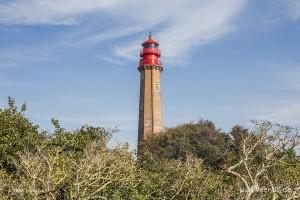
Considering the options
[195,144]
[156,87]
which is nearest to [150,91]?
[156,87]

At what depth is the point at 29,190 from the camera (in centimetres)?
2158

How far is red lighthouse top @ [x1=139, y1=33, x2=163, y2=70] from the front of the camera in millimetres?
69250

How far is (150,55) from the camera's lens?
69.5 meters

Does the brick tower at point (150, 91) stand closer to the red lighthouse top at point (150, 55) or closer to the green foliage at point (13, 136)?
the red lighthouse top at point (150, 55)

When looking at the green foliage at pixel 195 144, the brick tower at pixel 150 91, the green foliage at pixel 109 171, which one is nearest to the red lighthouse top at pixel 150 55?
the brick tower at pixel 150 91

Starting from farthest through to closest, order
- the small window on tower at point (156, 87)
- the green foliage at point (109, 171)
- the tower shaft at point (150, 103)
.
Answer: the small window on tower at point (156, 87)
the tower shaft at point (150, 103)
the green foliage at point (109, 171)

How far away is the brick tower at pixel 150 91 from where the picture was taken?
6806 cm

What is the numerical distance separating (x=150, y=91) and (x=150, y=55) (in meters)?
4.39

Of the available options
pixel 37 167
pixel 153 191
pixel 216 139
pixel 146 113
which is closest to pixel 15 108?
pixel 153 191

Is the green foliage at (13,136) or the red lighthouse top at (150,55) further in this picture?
the red lighthouse top at (150,55)

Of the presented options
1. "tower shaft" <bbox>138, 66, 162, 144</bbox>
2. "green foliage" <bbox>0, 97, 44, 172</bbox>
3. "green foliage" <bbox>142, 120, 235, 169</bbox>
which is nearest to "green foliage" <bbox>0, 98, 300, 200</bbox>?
"green foliage" <bbox>0, 97, 44, 172</bbox>

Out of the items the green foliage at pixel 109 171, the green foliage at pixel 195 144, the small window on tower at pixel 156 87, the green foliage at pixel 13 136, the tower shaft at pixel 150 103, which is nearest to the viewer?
the green foliage at pixel 109 171

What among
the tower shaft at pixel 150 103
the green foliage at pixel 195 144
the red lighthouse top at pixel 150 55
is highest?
the red lighthouse top at pixel 150 55

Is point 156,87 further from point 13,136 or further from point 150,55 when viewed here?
point 13,136
